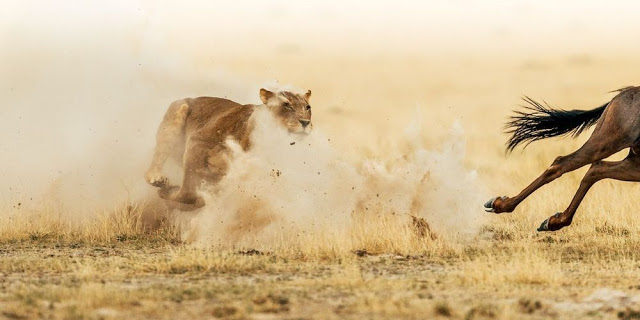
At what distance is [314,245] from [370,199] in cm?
137

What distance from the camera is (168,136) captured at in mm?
11844

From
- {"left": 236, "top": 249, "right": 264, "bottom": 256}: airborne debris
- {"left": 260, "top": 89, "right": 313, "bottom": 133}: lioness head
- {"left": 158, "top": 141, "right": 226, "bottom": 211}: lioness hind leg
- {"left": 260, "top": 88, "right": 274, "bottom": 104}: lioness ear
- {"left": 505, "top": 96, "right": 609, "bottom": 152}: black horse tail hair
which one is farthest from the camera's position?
{"left": 505, "top": 96, "right": 609, "bottom": 152}: black horse tail hair

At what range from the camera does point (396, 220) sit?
37.0 ft

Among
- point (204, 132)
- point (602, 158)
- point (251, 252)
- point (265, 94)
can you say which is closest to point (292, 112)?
point (265, 94)

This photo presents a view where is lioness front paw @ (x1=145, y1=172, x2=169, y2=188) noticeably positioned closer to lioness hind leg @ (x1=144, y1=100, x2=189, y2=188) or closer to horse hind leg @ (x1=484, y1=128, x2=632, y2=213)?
lioness hind leg @ (x1=144, y1=100, x2=189, y2=188)

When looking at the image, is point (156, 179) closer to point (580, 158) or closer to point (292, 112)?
point (292, 112)

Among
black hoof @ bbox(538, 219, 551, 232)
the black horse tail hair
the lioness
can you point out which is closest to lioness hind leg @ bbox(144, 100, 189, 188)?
the lioness

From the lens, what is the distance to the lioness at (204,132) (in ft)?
35.2

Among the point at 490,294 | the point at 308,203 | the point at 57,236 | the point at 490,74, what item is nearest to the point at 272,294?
the point at 490,294

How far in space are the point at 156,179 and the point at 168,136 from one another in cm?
54

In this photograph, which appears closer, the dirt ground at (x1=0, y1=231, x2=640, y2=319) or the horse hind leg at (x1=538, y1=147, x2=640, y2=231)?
the dirt ground at (x1=0, y1=231, x2=640, y2=319)

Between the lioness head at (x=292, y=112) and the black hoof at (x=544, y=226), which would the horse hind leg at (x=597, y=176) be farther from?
the lioness head at (x=292, y=112)

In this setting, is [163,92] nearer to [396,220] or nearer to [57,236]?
[57,236]

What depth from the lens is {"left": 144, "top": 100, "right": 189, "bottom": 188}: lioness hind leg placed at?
459 inches
